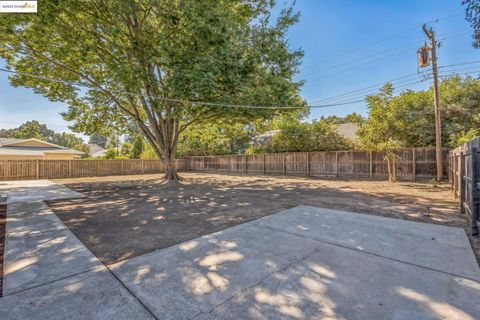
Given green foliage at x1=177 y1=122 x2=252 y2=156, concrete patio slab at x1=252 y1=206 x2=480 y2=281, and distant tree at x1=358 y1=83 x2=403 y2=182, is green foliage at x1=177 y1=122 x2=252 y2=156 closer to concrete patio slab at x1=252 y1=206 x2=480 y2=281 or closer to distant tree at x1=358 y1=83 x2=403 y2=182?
distant tree at x1=358 y1=83 x2=403 y2=182

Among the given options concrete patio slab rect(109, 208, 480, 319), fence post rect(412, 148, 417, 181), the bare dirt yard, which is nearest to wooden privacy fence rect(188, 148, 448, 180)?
fence post rect(412, 148, 417, 181)

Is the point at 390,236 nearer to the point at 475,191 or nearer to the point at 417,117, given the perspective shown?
the point at 475,191

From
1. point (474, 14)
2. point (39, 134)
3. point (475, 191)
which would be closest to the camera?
point (474, 14)

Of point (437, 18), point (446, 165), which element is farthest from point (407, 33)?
point (446, 165)

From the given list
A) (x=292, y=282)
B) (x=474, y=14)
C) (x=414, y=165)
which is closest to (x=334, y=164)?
(x=414, y=165)

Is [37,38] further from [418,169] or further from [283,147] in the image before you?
[418,169]

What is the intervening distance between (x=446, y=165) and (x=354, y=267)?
11855 mm

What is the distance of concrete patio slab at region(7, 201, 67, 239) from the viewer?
3.96 meters

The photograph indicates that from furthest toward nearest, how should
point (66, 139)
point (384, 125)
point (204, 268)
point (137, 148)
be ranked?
1. point (66, 139)
2. point (137, 148)
3. point (384, 125)
4. point (204, 268)

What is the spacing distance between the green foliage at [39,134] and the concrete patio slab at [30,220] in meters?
47.3

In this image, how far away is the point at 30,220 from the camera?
470 cm

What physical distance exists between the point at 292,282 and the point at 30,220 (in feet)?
18.0

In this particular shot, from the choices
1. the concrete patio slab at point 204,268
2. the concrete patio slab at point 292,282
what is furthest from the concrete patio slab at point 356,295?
the concrete patio slab at point 204,268

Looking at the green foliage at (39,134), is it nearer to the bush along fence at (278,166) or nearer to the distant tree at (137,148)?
the distant tree at (137,148)
